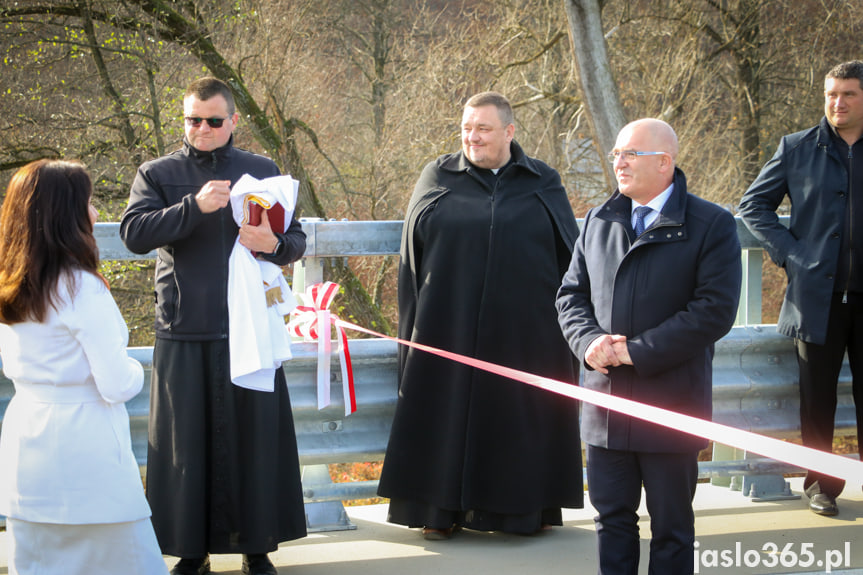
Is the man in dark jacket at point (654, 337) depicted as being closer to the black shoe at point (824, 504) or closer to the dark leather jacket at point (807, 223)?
the dark leather jacket at point (807, 223)

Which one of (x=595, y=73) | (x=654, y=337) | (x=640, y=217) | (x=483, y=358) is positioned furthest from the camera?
(x=595, y=73)

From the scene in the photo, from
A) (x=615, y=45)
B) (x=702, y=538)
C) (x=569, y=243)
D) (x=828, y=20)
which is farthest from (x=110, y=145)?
(x=828, y=20)

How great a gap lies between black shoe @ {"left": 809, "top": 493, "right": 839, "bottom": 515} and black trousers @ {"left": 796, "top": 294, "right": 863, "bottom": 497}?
0.03 meters

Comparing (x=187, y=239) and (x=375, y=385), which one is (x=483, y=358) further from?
(x=187, y=239)

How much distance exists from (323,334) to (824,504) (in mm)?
2686

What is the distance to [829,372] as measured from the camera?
4582 millimetres

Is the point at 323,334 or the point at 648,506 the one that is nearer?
the point at 648,506

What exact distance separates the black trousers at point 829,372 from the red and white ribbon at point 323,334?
7.51 feet

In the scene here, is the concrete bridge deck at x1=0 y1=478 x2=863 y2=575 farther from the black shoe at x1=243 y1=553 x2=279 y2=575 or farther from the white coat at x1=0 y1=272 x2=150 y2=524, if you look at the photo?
the white coat at x1=0 y1=272 x2=150 y2=524

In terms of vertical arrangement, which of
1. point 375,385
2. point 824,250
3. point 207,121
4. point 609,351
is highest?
point 207,121

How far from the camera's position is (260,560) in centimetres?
382

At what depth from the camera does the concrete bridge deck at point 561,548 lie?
4.01 m

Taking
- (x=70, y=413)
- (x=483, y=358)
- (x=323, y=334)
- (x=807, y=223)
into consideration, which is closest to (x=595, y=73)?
(x=807, y=223)

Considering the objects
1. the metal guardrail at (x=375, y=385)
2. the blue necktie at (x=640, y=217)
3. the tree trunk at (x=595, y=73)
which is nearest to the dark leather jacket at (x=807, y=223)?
the metal guardrail at (x=375, y=385)
